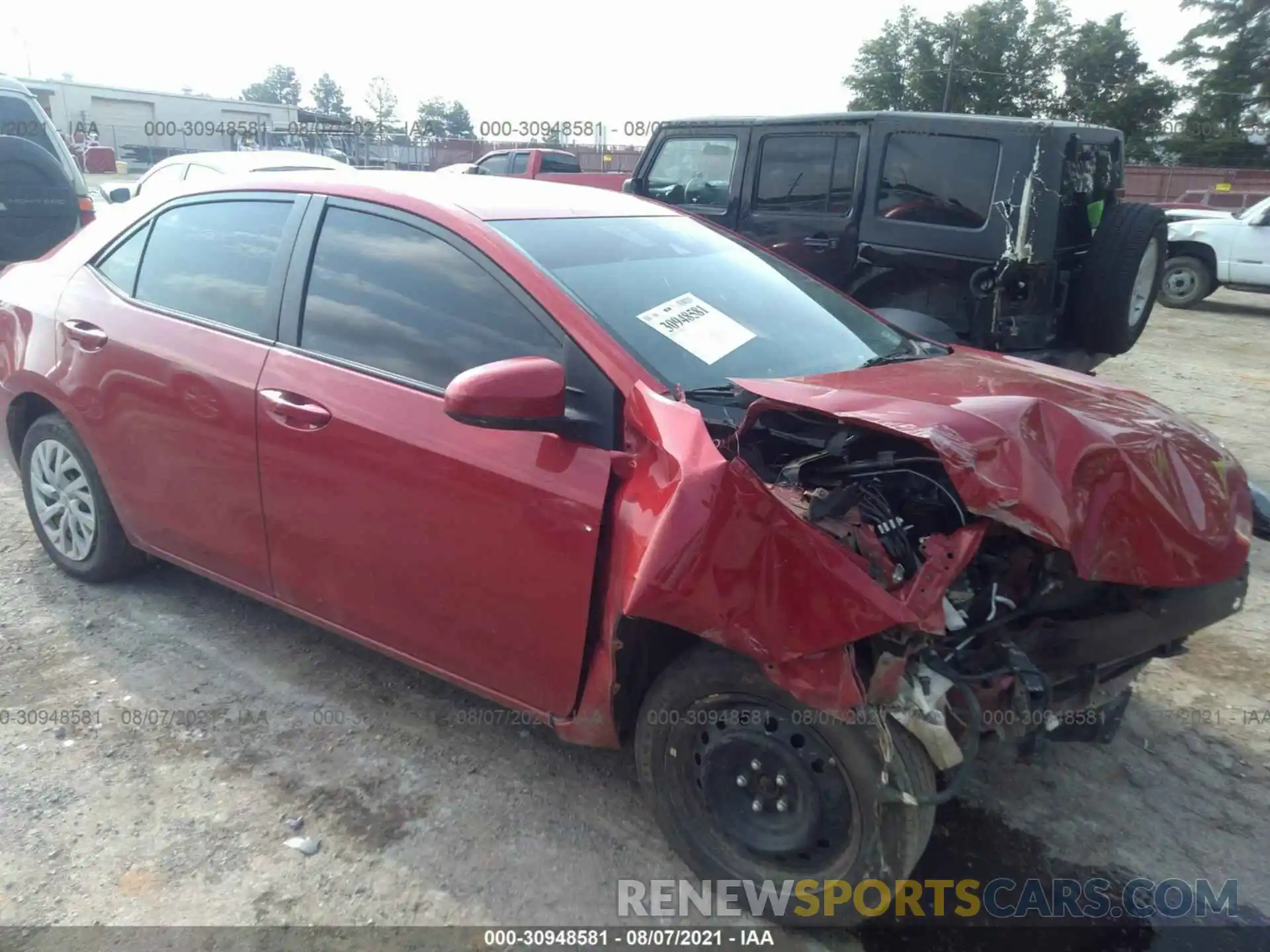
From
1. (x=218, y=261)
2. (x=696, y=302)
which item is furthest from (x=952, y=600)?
(x=218, y=261)

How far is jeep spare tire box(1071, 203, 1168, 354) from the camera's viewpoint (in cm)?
585

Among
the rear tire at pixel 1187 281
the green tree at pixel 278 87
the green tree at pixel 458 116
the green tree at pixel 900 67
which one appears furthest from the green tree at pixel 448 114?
the rear tire at pixel 1187 281

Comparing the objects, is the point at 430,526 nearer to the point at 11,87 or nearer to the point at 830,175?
the point at 830,175

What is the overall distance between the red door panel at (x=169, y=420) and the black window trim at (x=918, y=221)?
4.27 m

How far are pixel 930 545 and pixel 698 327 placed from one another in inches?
40.6

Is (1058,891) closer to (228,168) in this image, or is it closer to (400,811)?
(400,811)

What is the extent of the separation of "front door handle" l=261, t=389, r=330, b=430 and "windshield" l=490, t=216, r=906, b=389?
0.79m

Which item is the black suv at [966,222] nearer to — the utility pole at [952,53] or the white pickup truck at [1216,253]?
the white pickup truck at [1216,253]

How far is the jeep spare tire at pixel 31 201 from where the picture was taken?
25.8 ft

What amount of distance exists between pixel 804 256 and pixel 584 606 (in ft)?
14.8

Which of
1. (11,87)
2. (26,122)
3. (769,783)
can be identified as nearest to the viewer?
(769,783)

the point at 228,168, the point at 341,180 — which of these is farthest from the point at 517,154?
the point at 341,180

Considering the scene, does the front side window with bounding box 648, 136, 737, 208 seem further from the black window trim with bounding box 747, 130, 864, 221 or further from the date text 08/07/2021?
the date text 08/07/2021

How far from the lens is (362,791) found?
2930 millimetres
